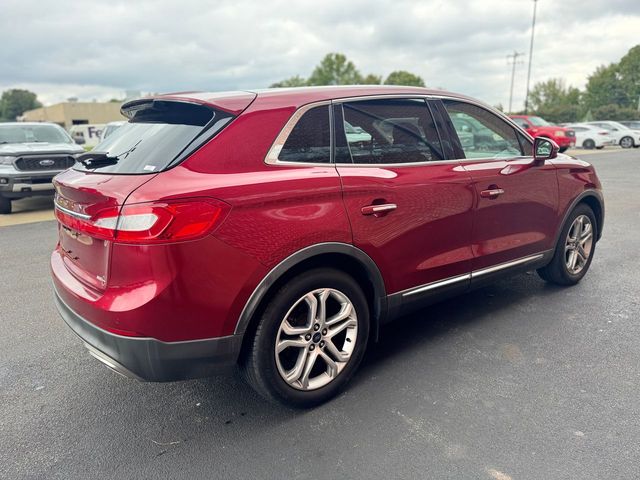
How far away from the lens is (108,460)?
2375 mm

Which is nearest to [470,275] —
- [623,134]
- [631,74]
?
[623,134]

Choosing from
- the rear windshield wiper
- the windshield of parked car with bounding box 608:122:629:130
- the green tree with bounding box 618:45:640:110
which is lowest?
the windshield of parked car with bounding box 608:122:629:130

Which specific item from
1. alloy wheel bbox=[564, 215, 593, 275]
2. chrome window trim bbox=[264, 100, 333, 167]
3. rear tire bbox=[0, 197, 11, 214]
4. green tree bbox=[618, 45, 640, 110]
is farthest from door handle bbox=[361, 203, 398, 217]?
green tree bbox=[618, 45, 640, 110]

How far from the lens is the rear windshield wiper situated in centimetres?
267

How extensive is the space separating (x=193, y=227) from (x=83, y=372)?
1.69m

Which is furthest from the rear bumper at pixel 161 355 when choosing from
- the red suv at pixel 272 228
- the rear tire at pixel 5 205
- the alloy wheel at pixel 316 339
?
the rear tire at pixel 5 205

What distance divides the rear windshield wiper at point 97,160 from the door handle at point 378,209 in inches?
55.3

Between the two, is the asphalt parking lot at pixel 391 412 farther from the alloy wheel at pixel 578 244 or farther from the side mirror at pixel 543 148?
the side mirror at pixel 543 148

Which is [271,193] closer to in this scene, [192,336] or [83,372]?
[192,336]

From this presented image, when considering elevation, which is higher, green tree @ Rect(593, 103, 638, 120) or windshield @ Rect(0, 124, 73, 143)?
green tree @ Rect(593, 103, 638, 120)

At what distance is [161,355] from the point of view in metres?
2.28

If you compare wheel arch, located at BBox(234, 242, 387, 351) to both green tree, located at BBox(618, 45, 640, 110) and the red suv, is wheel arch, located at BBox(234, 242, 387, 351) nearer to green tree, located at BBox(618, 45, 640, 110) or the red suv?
the red suv

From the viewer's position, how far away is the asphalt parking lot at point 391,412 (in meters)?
2.31

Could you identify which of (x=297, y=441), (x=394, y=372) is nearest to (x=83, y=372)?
(x=297, y=441)
